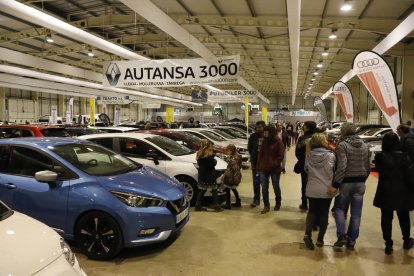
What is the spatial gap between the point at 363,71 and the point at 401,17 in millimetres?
4392

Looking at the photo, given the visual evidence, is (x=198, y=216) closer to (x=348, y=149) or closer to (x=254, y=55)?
(x=348, y=149)

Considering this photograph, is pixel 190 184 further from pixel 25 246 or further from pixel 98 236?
pixel 25 246

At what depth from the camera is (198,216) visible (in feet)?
21.1

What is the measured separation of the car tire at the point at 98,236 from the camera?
441cm

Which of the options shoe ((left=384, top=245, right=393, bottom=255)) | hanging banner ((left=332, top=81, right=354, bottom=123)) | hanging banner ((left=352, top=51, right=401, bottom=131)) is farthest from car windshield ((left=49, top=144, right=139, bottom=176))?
hanging banner ((left=332, top=81, right=354, bottom=123))

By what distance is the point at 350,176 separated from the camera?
4797 millimetres

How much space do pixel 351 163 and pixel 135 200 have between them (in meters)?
2.72

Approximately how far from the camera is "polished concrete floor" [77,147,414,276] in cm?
431

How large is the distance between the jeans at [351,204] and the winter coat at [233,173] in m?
2.12

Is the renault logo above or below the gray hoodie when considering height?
above

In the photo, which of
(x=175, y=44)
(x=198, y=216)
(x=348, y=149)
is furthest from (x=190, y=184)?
(x=175, y=44)

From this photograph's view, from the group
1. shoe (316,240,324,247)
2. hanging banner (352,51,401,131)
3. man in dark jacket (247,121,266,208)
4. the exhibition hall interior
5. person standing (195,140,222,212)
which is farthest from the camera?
hanging banner (352,51,401,131)

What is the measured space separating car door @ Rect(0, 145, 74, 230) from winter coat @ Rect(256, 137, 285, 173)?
3.39m

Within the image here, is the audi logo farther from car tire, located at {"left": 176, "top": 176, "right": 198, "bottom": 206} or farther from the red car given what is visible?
the red car
